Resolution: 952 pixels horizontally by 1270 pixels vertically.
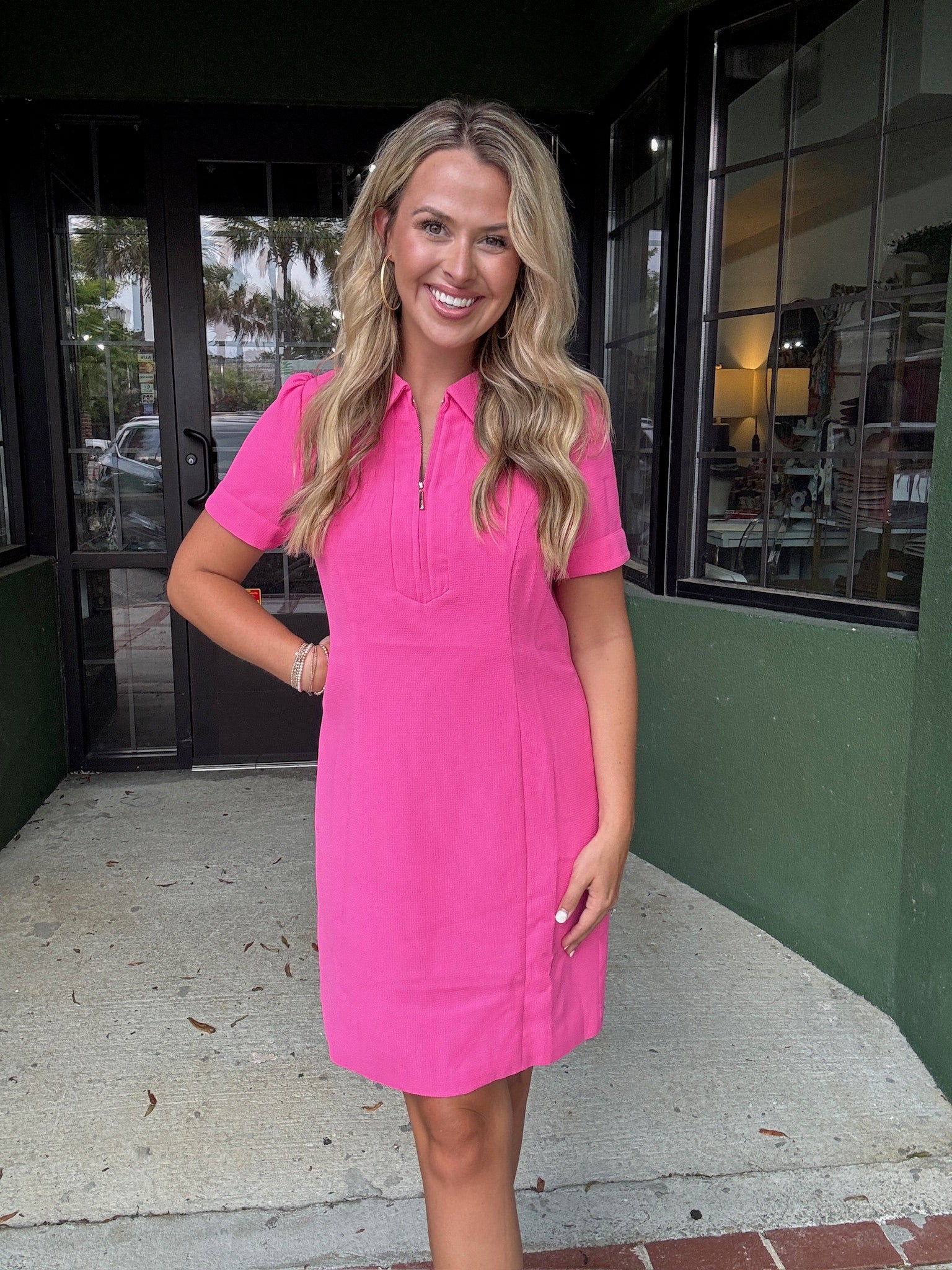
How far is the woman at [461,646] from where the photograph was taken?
52.4 inches

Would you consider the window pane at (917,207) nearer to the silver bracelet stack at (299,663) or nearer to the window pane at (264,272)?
the silver bracelet stack at (299,663)

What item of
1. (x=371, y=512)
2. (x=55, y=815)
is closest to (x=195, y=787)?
(x=55, y=815)

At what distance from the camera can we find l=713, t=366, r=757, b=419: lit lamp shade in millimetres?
3027

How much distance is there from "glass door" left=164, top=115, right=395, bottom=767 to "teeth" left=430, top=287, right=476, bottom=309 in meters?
2.88

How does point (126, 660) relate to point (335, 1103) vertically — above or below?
above

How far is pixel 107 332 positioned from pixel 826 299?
2.74 meters

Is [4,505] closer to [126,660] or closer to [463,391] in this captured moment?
[126,660]

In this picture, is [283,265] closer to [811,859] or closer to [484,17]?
[484,17]

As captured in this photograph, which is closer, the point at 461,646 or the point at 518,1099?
the point at 461,646

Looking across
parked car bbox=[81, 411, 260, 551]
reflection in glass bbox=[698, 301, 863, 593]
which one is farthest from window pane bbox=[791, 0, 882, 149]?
parked car bbox=[81, 411, 260, 551]

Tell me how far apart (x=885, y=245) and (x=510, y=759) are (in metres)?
1.93

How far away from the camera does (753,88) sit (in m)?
2.90

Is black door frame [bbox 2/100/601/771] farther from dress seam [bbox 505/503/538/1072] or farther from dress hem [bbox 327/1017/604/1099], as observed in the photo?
dress hem [bbox 327/1017/604/1099]

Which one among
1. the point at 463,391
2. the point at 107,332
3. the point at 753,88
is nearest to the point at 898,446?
the point at 753,88
